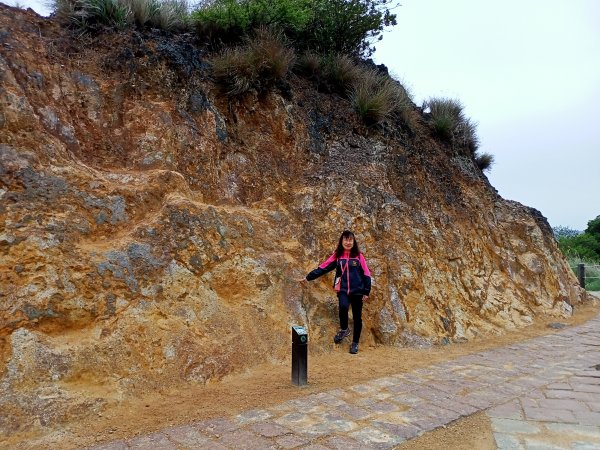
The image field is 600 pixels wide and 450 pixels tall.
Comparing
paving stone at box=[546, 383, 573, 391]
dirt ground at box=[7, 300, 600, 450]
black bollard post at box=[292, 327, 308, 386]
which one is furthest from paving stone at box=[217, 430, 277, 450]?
paving stone at box=[546, 383, 573, 391]

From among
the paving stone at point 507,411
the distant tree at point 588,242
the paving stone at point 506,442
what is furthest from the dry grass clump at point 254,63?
the distant tree at point 588,242

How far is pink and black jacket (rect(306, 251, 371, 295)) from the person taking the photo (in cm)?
641

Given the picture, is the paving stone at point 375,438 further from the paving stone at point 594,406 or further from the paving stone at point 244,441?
the paving stone at point 594,406

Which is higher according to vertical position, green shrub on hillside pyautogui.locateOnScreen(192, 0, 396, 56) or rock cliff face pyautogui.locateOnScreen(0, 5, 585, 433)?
green shrub on hillside pyautogui.locateOnScreen(192, 0, 396, 56)

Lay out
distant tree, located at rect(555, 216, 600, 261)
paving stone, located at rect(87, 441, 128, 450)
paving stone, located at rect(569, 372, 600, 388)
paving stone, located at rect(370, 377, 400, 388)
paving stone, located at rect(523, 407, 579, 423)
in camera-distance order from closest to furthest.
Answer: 1. paving stone, located at rect(87, 441, 128, 450)
2. paving stone, located at rect(523, 407, 579, 423)
3. paving stone, located at rect(370, 377, 400, 388)
4. paving stone, located at rect(569, 372, 600, 388)
5. distant tree, located at rect(555, 216, 600, 261)

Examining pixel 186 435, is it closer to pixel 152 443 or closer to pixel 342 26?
pixel 152 443

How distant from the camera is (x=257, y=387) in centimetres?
478

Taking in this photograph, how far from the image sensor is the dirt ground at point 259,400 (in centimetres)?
366

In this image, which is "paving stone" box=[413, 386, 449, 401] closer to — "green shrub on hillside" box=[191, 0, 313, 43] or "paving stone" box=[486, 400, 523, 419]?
"paving stone" box=[486, 400, 523, 419]

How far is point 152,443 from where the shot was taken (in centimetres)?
346

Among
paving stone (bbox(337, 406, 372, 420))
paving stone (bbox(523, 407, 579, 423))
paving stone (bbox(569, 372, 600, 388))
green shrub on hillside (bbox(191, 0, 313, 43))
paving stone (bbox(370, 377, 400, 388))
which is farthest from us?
green shrub on hillside (bbox(191, 0, 313, 43))

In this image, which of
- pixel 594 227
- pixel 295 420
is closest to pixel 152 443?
pixel 295 420

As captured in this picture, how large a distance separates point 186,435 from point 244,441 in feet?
1.49

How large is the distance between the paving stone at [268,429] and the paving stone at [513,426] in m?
1.77
